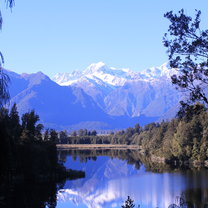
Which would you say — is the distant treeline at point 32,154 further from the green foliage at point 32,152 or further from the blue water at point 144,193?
the blue water at point 144,193

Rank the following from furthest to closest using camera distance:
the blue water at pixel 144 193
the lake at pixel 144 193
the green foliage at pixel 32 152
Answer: the green foliage at pixel 32 152 < the blue water at pixel 144 193 < the lake at pixel 144 193

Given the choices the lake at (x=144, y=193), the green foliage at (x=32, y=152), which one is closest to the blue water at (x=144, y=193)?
the lake at (x=144, y=193)

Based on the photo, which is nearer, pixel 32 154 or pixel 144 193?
pixel 144 193

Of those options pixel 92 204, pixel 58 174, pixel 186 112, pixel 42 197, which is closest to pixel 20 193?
pixel 42 197

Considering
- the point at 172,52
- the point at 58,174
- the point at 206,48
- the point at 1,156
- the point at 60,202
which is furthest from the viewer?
the point at 58,174

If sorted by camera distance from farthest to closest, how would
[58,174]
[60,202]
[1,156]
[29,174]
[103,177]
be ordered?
[103,177] → [58,174] → [29,174] → [60,202] → [1,156]

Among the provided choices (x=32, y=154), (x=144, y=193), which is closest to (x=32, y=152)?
(x=32, y=154)

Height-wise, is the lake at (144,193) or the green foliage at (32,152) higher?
the green foliage at (32,152)

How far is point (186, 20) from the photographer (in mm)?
22859

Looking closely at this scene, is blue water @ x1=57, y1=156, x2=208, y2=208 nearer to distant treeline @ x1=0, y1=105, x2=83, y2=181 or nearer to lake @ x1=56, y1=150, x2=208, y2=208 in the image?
lake @ x1=56, y1=150, x2=208, y2=208

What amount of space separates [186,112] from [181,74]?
89.2 inches

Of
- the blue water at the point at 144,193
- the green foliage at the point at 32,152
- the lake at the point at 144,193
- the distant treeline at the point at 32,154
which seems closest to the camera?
the lake at the point at 144,193

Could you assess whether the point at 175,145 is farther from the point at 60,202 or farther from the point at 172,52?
the point at 172,52

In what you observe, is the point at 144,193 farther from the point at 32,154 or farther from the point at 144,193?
the point at 32,154
